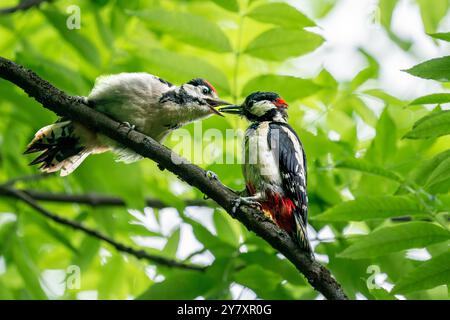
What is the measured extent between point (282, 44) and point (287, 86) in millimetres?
281

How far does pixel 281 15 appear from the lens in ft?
13.3

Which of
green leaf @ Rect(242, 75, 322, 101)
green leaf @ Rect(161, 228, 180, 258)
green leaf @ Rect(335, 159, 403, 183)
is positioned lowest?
green leaf @ Rect(335, 159, 403, 183)

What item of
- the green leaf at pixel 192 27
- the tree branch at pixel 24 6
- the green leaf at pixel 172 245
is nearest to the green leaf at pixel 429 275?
the green leaf at pixel 192 27

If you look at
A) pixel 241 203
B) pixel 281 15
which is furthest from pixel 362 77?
pixel 241 203

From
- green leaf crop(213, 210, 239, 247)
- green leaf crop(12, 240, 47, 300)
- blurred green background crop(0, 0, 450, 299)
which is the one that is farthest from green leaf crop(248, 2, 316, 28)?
green leaf crop(12, 240, 47, 300)

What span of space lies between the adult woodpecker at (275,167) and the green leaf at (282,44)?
0.97 ft

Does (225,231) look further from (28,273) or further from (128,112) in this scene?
(28,273)

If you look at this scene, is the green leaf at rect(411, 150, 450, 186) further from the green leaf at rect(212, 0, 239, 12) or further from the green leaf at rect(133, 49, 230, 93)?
the green leaf at rect(212, 0, 239, 12)

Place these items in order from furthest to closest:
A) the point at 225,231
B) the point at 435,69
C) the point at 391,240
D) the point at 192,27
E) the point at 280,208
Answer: the point at 225,231 → the point at 192,27 → the point at 280,208 → the point at 391,240 → the point at 435,69

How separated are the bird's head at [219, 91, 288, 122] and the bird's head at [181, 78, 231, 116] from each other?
64 millimetres

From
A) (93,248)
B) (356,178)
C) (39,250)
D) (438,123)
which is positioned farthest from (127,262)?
(438,123)

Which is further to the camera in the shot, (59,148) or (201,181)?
(59,148)

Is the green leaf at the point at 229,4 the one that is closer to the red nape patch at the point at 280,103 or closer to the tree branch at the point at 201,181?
the red nape patch at the point at 280,103

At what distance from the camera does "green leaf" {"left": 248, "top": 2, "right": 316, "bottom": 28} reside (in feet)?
12.7
